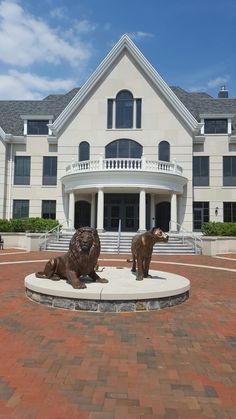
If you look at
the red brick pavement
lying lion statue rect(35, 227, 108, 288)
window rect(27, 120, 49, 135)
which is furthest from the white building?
the red brick pavement

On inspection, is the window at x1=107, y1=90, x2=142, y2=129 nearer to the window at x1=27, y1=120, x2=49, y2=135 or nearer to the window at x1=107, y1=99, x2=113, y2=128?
the window at x1=107, y1=99, x2=113, y2=128

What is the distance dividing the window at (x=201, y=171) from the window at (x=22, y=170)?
51.4 ft

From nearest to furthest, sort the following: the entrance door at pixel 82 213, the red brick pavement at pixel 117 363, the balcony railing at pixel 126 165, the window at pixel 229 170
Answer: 1. the red brick pavement at pixel 117 363
2. the balcony railing at pixel 126 165
3. the entrance door at pixel 82 213
4. the window at pixel 229 170

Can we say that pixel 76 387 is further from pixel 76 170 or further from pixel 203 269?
pixel 76 170

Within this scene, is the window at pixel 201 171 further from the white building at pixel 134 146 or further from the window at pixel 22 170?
the window at pixel 22 170

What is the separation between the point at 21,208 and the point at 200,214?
54.7ft

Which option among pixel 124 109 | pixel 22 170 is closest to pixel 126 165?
pixel 124 109

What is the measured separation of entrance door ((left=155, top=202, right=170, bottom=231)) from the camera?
27.9m

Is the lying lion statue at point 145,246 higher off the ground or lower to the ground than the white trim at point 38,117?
lower

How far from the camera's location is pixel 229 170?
29.2 m

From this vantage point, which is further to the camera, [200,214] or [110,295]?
[200,214]

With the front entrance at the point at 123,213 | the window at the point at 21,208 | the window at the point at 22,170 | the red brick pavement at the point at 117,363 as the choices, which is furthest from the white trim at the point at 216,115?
the red brick pavement at the point at 117,363

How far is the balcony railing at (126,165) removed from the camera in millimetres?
24266

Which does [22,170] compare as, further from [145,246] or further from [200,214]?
[145,246]
